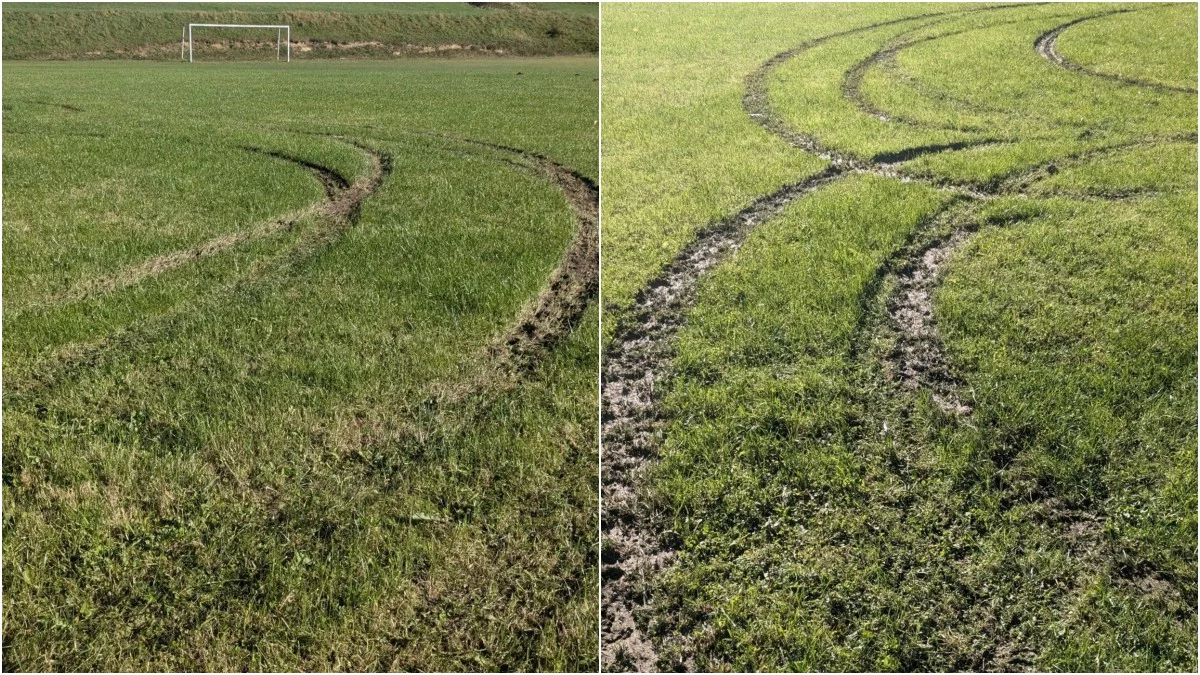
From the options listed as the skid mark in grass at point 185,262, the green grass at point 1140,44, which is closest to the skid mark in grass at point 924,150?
A: the green grass at point 1140,44

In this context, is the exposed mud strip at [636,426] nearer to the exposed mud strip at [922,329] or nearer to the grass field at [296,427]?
the grass field at [296,427]

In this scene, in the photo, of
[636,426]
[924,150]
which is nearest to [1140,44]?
[924,150]

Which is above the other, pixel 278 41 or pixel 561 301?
pixel 278 41

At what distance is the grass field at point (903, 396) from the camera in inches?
131

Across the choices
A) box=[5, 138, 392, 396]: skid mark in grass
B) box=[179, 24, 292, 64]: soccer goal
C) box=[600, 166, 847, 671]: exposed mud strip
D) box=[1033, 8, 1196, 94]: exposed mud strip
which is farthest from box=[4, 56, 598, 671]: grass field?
box=[179, 24, 292, 64]: soccer goal

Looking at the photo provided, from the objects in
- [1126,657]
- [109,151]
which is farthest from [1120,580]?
[109,151]

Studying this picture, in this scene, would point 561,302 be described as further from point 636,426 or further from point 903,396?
point 903,396

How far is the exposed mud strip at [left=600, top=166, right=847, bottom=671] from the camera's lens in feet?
10.8

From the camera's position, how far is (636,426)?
462 cm

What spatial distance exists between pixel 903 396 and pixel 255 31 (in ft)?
147

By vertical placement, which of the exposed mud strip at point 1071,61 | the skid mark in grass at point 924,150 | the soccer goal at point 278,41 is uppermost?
the soccer goal at point 278,41

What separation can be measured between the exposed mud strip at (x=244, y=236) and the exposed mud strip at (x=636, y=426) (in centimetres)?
436

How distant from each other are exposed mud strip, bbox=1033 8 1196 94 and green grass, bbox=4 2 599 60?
2535cm

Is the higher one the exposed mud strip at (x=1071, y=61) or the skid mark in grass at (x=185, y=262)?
the exposed mud strip at (x=1071, y=61)
